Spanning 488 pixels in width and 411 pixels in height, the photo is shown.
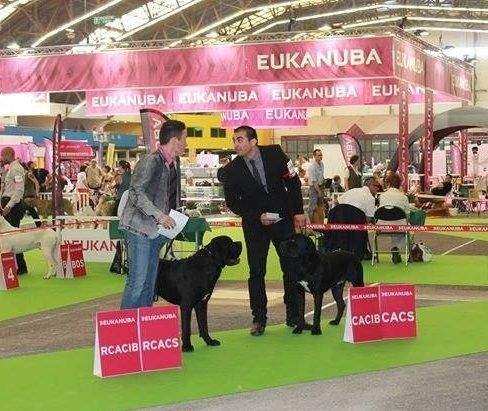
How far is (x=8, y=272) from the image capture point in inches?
423

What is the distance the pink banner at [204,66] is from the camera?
1642cm

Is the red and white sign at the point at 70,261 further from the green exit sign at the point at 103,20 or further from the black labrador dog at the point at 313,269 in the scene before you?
the green exit sign at the point at 103,20

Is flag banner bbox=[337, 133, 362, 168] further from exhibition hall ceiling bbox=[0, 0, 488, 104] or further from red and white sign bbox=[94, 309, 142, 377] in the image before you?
red and white sign bbox=[94, 309, 142, 377]

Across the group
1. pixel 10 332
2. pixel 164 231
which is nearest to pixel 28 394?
pixel 164 231

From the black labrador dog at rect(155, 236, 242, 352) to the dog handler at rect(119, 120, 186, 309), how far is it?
0.65ft

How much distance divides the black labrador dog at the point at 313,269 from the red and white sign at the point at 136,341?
1.26 meters

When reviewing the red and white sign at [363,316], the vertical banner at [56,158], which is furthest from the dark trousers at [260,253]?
the vertical banner at [56,158]

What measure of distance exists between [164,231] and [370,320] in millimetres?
1546

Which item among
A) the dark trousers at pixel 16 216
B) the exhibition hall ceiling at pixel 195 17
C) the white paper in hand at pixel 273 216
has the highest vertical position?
the exhibition hall ceiling at pixel 195 17

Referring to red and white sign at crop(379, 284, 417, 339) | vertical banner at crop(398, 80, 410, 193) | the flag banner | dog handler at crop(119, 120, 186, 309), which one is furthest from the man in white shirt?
dog handler at crop(119, 120, 186, 309)

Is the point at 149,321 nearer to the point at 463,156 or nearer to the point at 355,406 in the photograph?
the point at 355,406

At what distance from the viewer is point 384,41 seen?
53.0ft

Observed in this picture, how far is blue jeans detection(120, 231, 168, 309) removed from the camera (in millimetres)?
6395

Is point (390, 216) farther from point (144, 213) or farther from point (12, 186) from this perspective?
point (144, 213)
